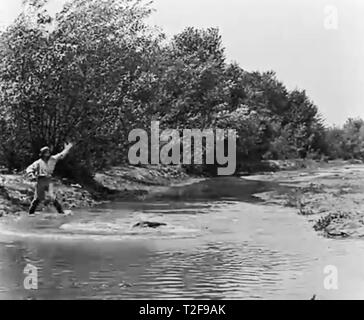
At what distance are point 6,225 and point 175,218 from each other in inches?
109

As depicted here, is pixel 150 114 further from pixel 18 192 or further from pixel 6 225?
pixel 6 225

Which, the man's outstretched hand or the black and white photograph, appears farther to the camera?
the man's outstretched hand

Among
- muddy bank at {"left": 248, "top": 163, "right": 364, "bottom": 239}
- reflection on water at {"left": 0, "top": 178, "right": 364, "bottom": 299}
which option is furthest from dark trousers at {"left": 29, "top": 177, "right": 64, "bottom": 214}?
muddy bank at {"left": 248, "top": 163, "right": 364, "bottom": 239}

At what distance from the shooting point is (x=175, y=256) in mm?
7543

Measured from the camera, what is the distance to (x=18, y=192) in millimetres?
10977

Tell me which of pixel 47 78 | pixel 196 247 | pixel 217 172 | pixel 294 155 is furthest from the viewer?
pixel 294 155

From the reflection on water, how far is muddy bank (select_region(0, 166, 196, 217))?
710 millimetres

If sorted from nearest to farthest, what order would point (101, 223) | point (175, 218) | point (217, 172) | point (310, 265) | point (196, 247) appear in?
point (310, 265) → point (196, 247) → point (101, 223) → point (175, 218) → point (217, 172)

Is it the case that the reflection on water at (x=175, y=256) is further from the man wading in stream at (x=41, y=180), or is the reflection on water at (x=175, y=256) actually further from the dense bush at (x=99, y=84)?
the dense bush at (x=99, y=84)

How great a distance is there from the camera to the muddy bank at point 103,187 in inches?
422

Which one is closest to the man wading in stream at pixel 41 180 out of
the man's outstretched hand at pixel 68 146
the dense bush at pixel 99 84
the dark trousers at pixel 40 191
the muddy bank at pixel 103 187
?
the dark trousers at pixel 40 191

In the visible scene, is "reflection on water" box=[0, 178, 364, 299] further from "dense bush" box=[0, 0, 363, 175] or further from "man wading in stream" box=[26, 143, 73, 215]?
"dense bush" box=[0, 0, 363, 175]

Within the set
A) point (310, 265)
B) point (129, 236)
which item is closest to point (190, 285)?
point (310, 265)

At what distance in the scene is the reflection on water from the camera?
5.89 m
